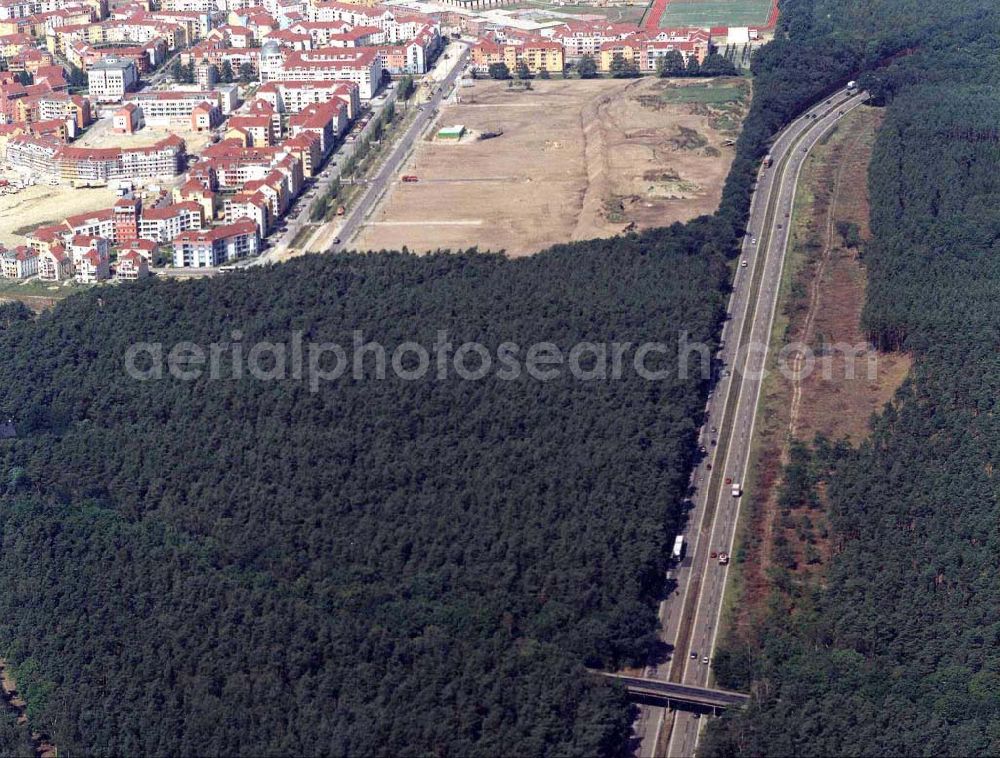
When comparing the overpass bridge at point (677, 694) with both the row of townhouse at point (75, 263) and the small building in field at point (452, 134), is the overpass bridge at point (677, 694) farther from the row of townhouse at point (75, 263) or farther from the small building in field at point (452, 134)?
the small building in field at point (452, 134)

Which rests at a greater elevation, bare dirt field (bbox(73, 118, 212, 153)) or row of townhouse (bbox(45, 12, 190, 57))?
row of townhouse (bbox(45, 12, 190, 57))

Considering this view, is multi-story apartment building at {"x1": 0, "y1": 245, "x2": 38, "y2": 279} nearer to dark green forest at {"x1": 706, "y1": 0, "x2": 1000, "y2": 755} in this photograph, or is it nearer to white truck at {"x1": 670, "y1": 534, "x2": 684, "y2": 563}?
dark green forest at {"x1": 706, "y1": 0, "x2": 1000, "y2": 755}

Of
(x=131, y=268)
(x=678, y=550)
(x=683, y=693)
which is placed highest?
(x=131, y=268)

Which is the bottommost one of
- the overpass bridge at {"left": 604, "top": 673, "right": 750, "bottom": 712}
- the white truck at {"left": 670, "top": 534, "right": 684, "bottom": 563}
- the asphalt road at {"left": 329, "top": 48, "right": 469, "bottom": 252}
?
the overpass bridge at {"left": 604, "top": 673, "right": 750, "bottom": 712}

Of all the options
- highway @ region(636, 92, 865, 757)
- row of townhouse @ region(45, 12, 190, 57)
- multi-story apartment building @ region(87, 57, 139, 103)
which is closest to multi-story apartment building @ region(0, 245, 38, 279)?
multi-story apartment building @ region(87, 57, 139, 103)

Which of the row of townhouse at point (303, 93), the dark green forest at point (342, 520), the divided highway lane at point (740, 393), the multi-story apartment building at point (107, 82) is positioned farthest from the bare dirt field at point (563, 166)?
the multi-story apartment building at point (107, 82)

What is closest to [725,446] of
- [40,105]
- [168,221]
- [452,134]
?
[168,221]

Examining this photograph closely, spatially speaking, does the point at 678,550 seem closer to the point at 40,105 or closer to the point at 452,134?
the point at 452,134

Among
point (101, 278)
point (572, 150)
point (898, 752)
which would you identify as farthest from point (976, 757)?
point (572, 150)
